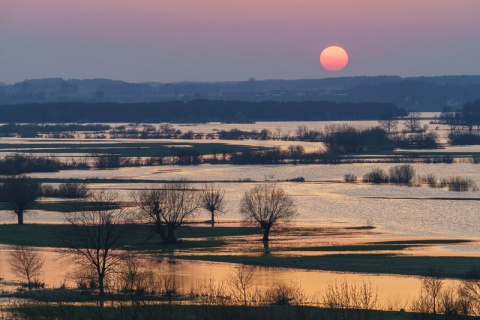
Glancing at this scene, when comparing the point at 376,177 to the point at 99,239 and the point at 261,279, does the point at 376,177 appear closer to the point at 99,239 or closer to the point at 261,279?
the point at 261,279

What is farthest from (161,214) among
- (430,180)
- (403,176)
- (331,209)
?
(403,176)

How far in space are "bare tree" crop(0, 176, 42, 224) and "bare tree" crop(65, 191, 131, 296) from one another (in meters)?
2.07

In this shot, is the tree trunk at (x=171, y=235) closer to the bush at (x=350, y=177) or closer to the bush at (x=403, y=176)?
the bush at (x=350, y=177)

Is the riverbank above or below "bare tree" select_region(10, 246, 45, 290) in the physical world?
below

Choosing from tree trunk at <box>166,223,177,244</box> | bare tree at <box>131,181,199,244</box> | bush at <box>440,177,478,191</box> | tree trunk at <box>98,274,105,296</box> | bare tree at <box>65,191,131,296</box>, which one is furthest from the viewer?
bush at <box>440,177,478,191</box>

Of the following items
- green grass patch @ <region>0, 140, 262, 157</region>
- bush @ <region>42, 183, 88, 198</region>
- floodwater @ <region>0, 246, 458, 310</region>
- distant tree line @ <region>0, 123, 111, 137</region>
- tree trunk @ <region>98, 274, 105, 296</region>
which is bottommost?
floodwater @ <region>0, 246, 458, 310</region>

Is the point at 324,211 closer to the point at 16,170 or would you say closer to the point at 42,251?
the point at 42,251

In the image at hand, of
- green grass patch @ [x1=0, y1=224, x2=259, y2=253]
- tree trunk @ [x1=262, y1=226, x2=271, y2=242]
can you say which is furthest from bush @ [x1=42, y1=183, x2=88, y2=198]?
tree trunk @ [x1=262, y1=226, x2=271, y2=242]

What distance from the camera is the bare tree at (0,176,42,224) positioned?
47969 mm

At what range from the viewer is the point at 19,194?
48.5 m

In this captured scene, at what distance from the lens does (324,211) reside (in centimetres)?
5119

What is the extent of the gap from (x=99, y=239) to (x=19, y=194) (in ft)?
59.4

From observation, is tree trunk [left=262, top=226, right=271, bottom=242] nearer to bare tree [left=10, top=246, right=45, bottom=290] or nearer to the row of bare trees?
the row of bare trees

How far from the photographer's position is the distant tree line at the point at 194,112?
18025 centimetres
